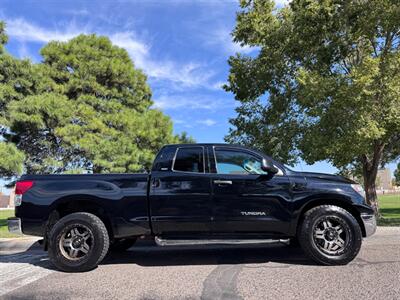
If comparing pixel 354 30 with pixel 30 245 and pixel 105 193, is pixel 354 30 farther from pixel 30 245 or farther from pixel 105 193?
pixel 30 245

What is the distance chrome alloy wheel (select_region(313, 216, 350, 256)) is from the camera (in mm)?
6273

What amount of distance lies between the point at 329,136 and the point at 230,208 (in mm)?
6192

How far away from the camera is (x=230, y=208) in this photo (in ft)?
21.1

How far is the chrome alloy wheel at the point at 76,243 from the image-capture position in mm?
6414

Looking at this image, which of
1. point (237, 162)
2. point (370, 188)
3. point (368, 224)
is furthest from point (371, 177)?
point (237, 162)

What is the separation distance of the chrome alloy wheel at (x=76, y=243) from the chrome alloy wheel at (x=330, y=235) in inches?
133

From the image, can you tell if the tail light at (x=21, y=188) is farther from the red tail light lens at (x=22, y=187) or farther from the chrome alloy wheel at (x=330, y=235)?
the chrome alloy wheel at (x=330, y=235)

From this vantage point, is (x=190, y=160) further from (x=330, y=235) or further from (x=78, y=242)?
(x=330, y=235)

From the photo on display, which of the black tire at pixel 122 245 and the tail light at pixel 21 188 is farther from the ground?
the tail light at pixel 21 188

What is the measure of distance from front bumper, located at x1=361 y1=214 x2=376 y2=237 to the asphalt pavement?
0.44m

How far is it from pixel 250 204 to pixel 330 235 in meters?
1.27

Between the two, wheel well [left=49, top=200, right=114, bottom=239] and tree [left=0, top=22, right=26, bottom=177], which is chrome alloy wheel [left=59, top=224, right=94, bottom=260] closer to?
wheel well [left=49, top=200, right=114, bottom=239]

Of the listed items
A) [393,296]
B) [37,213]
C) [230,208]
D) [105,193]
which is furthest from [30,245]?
[393,296]

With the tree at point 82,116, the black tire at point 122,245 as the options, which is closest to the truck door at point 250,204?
the black tire at point 122,245
